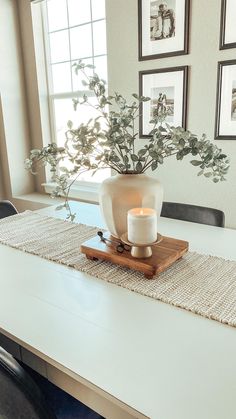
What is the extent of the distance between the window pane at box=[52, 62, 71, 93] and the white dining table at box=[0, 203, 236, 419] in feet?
7.36

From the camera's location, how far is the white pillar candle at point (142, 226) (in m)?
0.97

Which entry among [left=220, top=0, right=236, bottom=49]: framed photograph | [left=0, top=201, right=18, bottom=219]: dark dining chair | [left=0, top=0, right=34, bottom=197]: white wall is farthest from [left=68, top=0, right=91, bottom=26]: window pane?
[left=0, top=201, right=18, bottom=219]: dark dining chair

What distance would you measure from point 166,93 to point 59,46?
4.21ft

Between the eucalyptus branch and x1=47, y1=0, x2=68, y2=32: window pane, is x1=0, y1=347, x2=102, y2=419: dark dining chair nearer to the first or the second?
the eucalyptus branch

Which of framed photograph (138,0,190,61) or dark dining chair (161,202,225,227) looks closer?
dark dining chair (161,202,225,227)

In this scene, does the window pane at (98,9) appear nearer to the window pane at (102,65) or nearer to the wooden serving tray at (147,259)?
the window pane at (102,65)

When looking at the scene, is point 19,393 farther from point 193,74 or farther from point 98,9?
point 98,9

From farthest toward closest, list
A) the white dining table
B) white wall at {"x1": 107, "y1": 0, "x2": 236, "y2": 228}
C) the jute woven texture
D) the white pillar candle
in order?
1. white wall at {"x1": 107, "y1": 0, "x2": 236, "y2": 228}
2. the white pillar candle
3. the jute woven texture
4. the white dining table

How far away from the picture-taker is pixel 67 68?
112 inches

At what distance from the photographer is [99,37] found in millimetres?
2553

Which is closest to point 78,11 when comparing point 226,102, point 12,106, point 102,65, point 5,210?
point 102,65

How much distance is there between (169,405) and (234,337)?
0.80ft

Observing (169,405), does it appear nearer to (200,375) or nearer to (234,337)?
(200,375)

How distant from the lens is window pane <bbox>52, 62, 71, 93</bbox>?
2.85 meters
